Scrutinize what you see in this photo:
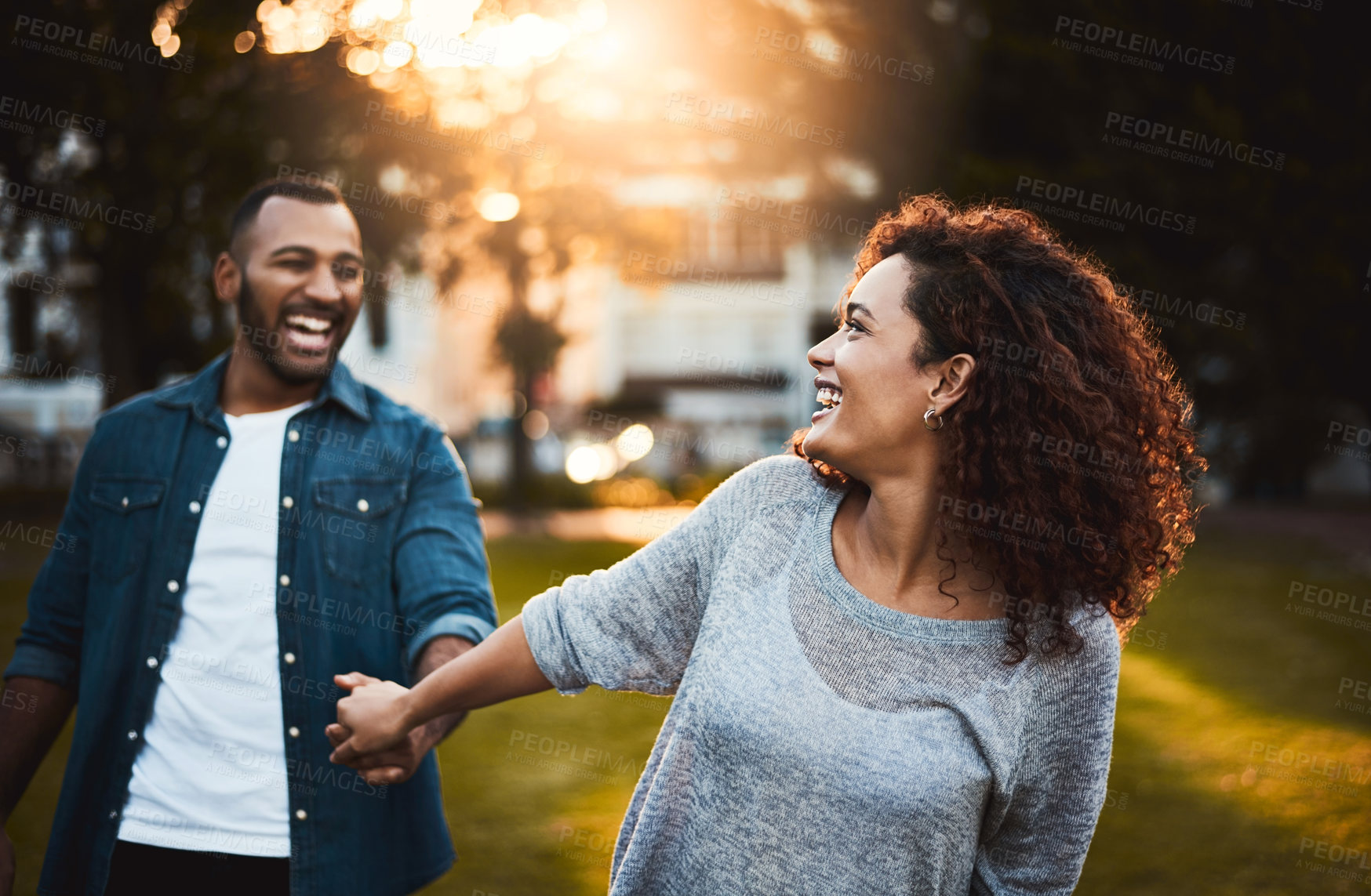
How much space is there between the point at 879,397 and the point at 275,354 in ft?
5.35

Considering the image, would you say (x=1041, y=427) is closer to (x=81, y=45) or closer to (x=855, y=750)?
(x=855, y=750)

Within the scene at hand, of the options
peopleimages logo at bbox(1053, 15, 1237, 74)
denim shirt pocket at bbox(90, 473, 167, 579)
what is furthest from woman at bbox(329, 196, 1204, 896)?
peopleimages logo at bbox(1053, 15, 1237, 74)

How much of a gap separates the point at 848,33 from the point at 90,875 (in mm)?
12501

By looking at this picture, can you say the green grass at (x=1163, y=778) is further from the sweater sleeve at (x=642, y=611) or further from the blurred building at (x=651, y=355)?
the blurred building at (x=651, y=355)

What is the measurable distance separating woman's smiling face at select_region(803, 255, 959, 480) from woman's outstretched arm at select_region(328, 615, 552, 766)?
778 mm

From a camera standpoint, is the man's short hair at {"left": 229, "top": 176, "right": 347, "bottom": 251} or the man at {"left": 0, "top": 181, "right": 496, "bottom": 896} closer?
→ the man at {"left": 0, "top": 181, "right": 496, "bottom": 896}

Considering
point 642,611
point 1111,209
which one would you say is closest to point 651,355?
point 1111,209

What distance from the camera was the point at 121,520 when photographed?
104 inches

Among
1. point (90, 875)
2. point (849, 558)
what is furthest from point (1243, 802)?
point (90, 875)

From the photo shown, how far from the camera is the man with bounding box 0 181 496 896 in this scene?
8.03 ft

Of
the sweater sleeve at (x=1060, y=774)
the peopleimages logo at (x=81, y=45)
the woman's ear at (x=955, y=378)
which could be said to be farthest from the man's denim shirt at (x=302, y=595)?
the peopleimages logo at (x=81, y=45)

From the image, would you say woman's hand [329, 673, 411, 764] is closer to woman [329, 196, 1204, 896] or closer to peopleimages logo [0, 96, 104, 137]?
woman [329, 196, 1204, 896]

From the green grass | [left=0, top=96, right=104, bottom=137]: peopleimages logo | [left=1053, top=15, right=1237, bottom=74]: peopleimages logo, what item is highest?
[left=1053, top=15, right=1237, bottom=74]: peopleimages logo

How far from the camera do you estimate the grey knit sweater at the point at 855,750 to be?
1.92 m
